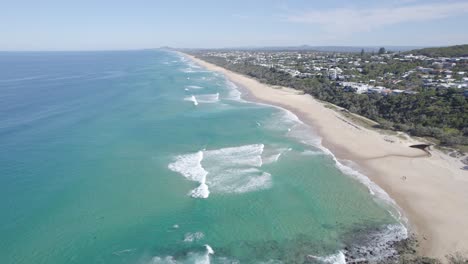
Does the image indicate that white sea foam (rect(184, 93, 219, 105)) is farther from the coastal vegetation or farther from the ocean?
the coastal vegetation

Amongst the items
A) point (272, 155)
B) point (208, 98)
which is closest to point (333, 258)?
point (272, 155)

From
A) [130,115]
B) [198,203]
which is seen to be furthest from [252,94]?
[198,203]

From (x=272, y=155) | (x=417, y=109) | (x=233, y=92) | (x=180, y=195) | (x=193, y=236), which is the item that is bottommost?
(x=193, y=236)

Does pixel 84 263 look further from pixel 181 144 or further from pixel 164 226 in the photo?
pixel 181 144

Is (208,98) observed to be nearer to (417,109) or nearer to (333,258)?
(417,109)

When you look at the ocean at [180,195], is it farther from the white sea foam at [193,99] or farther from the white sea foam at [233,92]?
the white sea foam at [233,92]

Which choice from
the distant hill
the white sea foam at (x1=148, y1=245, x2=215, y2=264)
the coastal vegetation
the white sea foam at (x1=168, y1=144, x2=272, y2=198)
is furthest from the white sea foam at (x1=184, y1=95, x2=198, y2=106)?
the distant hill
